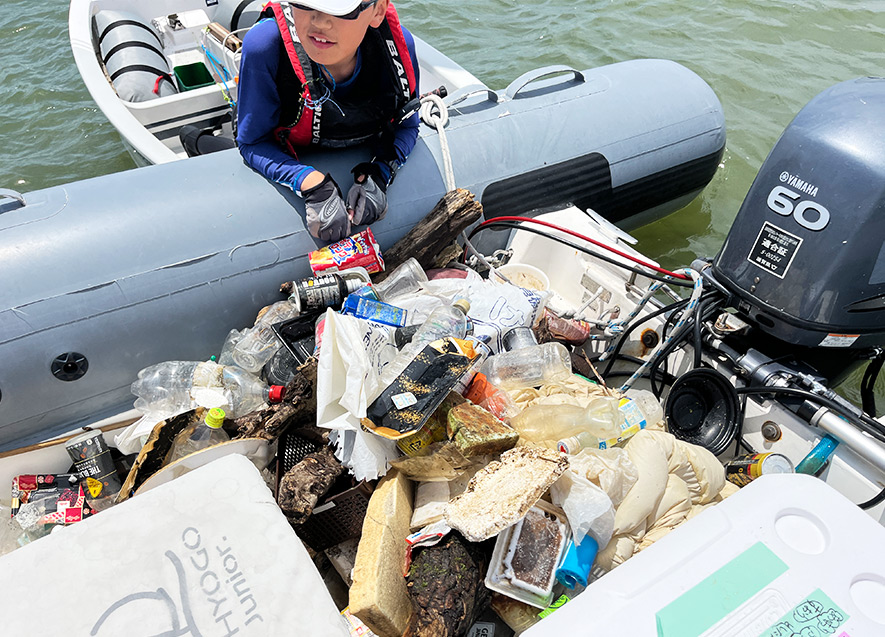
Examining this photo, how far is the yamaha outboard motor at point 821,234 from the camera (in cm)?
170

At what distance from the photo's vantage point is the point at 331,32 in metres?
1.92

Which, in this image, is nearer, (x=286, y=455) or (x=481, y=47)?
(x=286, y=455)

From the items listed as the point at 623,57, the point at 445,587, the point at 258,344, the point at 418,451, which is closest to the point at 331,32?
the point at 258,344

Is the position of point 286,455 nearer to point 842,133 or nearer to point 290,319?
point 290,319

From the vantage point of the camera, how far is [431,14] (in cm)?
571

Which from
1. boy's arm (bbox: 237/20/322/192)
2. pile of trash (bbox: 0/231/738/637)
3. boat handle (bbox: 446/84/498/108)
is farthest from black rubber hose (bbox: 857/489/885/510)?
boat handle (bbox: 446/84/498/108)

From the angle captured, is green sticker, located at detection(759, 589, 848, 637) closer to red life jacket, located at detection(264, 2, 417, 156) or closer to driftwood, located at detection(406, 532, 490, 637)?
driftwood, located at detection(406, 532, 490, 637)

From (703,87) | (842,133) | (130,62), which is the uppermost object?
(842,133)

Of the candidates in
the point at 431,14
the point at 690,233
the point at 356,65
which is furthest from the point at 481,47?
the point at 356,65

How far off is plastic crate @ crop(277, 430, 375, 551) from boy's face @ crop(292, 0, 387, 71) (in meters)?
1.31

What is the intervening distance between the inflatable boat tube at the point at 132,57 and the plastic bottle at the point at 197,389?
210 cm

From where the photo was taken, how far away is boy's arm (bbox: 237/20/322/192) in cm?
200

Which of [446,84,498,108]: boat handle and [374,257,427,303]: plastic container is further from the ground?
[446,84,498,108]: boat handle

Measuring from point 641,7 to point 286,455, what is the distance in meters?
5.75
